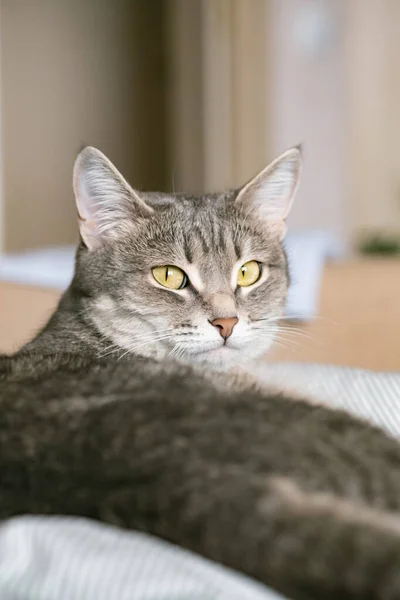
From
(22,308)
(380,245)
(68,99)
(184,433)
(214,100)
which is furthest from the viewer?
(68,99)

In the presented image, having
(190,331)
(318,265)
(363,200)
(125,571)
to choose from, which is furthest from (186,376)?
(363,200)

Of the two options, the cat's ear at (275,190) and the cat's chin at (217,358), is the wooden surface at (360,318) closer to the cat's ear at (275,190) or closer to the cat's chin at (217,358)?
the cat's ear at (275,190)

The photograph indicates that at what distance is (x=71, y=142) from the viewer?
469 centimetres

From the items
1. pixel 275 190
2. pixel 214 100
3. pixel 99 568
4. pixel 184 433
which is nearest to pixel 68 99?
pixel 214 100

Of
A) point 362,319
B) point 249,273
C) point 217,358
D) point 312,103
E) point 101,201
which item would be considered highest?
point 312,103

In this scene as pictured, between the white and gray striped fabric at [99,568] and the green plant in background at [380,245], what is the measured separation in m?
2.84

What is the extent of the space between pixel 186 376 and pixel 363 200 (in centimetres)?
321

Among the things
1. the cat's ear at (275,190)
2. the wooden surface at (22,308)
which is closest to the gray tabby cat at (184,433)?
the cat's ear at (275,190)

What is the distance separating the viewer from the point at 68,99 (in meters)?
4.65

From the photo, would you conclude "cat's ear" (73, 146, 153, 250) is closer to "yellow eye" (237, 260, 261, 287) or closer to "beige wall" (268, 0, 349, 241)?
"yellow eye" (237, 260, 261, 287)

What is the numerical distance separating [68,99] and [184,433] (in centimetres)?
425

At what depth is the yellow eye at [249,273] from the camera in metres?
1.37

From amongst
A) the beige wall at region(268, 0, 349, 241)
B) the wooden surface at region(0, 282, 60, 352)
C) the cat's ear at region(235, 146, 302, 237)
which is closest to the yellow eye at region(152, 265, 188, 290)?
the cat's ear at region(235, 146, 302, 237)

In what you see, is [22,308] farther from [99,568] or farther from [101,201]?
[99,568]
